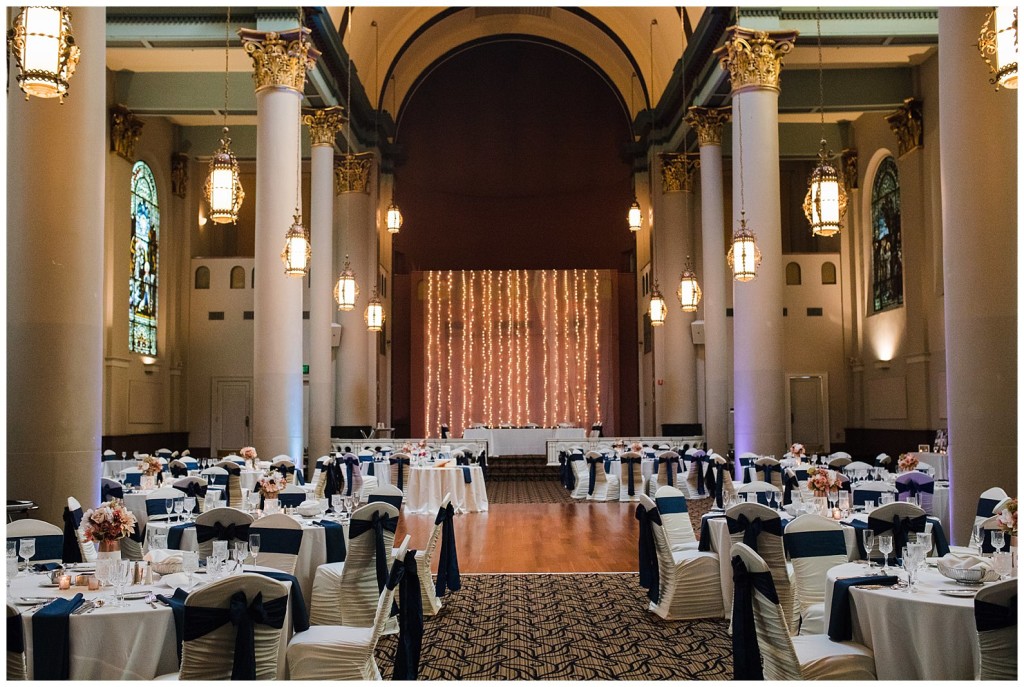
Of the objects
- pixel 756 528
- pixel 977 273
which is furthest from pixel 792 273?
pixel 756 528

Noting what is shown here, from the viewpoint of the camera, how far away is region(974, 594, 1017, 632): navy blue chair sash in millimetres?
3883

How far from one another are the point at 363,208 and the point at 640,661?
18.5 meters

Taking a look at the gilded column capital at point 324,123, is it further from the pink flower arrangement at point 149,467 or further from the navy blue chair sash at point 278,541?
the navy blue chair sash at point 278,541

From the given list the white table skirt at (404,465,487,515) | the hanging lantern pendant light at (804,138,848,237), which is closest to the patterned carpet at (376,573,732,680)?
→ the hanging lantern pendant light at (804,138,848,237)

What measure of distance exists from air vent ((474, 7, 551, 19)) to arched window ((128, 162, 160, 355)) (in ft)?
34.0

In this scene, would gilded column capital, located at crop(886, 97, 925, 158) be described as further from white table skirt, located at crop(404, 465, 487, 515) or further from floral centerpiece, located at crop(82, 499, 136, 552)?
floral centerpiece, located at crop(82, 499, 136, 552)

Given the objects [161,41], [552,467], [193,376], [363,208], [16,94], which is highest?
[161,41]

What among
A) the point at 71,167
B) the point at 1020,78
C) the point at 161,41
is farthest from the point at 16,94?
the point at 161,41

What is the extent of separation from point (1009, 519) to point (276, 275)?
36.9 feet

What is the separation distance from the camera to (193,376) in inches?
912

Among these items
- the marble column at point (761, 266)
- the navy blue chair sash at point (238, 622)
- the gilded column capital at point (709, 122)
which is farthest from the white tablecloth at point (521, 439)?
the navy blue chair sash at point (238, 622)

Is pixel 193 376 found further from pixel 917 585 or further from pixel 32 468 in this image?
pixel 917 585

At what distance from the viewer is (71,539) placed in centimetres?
704

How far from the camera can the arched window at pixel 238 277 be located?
75.8 ft
